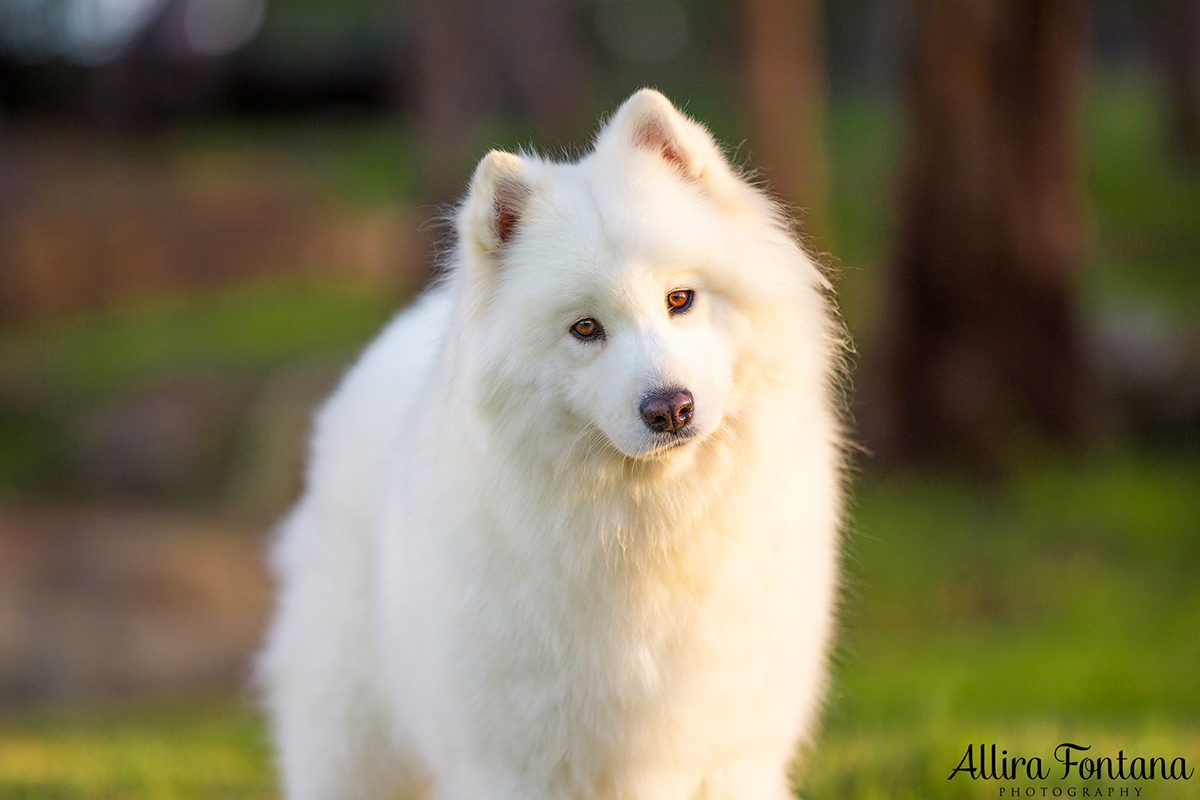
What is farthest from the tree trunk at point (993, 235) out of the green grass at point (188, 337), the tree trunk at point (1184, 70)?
the tree trunk at point (1184, 70)

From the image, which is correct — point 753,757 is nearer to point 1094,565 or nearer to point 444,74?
point 1094,565

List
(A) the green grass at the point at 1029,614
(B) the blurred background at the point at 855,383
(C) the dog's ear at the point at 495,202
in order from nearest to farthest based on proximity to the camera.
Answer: (C) the dog's ear at the point at 495,202
(A) the green grass at the point at 1029,614
(B) the blurred background at the point at 855,383

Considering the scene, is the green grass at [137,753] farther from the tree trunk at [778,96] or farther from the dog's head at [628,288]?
the tree trunk at [778,96]

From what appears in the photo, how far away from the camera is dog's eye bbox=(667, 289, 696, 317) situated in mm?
3000

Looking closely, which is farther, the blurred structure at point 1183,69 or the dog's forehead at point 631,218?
the blurred structure at point 1183,69

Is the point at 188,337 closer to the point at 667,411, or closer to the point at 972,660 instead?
the point at 972,660

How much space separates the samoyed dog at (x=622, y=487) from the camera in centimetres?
300

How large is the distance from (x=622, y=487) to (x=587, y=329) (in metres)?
0.42

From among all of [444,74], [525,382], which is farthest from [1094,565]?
[444,74]

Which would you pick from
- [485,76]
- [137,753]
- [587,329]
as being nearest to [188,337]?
[485,76]

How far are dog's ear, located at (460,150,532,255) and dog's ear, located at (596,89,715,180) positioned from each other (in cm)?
27

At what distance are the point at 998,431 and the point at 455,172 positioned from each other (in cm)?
672

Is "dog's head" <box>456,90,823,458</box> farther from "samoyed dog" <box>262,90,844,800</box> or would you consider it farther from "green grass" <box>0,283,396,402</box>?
"green grass" <box>0,283,396,402</box>

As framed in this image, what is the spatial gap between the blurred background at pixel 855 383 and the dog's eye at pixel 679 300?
57 cm
